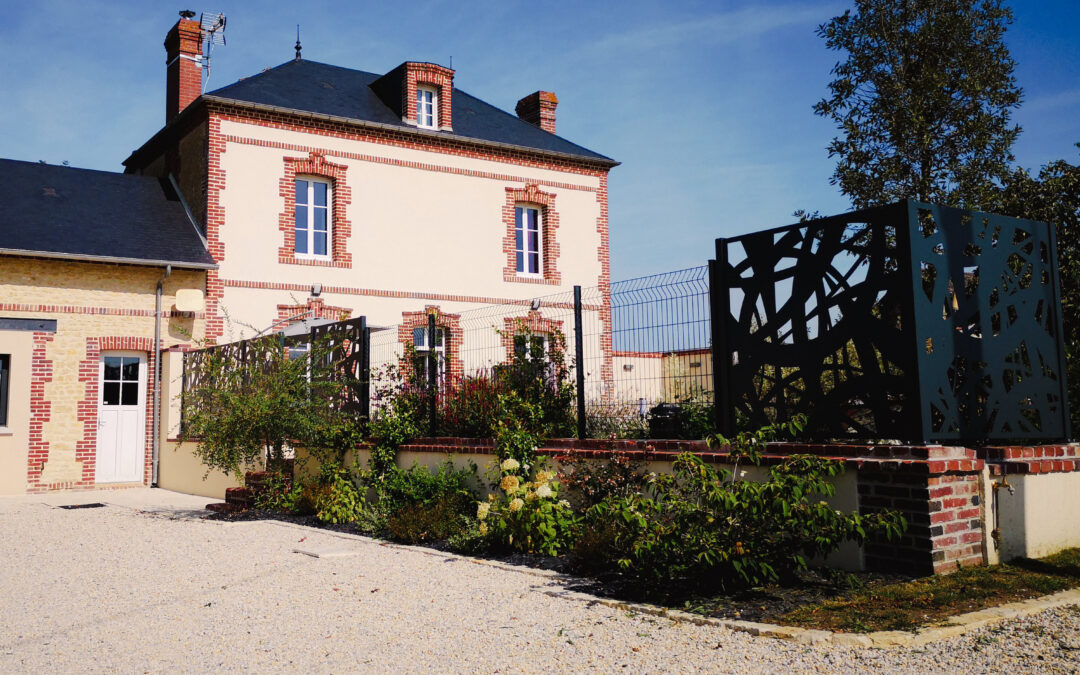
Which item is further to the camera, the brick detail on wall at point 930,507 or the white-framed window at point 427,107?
the white-framed window at point 427,107

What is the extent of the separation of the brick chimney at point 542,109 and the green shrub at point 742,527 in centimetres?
1717

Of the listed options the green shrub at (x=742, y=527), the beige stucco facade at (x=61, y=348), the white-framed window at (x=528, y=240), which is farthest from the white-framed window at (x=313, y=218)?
the green shrub at (x=742, y=527)

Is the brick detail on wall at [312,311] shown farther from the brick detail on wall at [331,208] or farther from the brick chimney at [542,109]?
A: the brick chimney at [542,109]

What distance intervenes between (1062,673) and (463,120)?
1772 centimetres

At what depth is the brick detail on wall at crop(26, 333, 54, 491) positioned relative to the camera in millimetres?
14477

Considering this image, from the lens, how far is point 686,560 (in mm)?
5609

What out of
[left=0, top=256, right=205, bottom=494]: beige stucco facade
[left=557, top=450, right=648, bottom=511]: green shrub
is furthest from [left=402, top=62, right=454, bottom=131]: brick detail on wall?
[left=557, top=450, right=648, bottom=511]: green shrub

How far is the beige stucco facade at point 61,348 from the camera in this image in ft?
47.2

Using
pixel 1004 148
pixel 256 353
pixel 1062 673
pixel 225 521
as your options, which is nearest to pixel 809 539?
pixel 1062 673

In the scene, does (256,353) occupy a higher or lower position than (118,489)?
higher

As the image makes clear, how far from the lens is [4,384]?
564 inches

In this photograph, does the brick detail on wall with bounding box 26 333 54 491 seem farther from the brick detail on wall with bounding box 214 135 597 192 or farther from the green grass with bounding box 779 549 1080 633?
the green grass with bounding box 779 549 1080 633

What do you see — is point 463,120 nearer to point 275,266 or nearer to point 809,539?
point 275,266

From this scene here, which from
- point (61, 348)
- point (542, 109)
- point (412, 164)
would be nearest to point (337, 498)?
point (61, 348)
